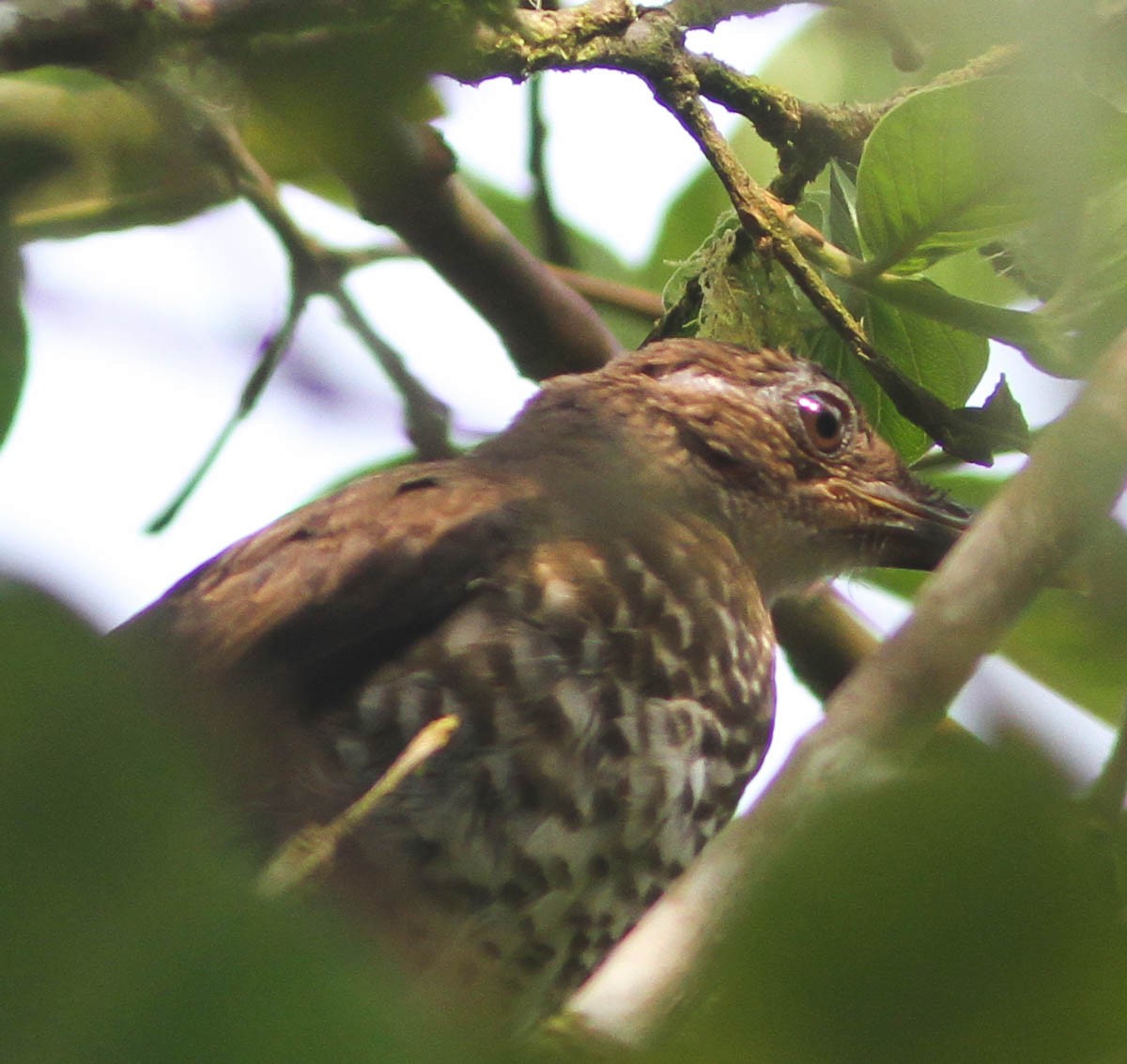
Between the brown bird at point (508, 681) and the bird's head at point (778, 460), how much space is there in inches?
9.7

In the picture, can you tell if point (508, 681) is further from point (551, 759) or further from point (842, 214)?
point (842, 214)

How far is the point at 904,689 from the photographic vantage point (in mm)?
1279

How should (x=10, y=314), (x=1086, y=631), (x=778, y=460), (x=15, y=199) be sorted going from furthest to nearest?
(x=778, y=460) < (x=1086, y=631) < (x=10, y=314) < (x=15, y=199)

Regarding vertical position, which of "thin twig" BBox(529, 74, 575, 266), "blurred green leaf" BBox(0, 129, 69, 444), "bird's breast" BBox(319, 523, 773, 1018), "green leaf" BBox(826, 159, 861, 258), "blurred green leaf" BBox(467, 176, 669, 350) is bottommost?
"bird's breast" BBox(319, 523, 773, 1018)

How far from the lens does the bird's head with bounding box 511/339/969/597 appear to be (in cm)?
398

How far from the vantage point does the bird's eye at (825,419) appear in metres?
3.96

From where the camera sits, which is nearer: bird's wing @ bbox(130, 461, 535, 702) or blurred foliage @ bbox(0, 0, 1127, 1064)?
blurred foliage @ bbox(0, 0, 1127, 1064)

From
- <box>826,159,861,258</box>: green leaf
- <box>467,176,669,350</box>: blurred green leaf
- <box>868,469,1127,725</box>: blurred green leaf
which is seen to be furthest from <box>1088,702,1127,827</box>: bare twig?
<box>467,176,669,350</box>: blurred green leaf

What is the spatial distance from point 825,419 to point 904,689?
2.76 meters

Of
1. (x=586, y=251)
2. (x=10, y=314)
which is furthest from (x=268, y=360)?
(x=586, y=251)

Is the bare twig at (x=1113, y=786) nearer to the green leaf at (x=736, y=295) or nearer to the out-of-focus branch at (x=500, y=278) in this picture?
the green leaf at (x=736, y=295)

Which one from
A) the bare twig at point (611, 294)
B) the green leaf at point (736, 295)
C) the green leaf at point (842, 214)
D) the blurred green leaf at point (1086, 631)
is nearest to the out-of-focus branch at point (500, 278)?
the bare twig at point (611, 294)

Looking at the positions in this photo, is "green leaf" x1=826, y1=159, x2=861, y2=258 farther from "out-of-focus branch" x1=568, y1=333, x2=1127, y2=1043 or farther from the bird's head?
"out-of-focus branch" x1=568, y1=333, x2=1127, y2=1043

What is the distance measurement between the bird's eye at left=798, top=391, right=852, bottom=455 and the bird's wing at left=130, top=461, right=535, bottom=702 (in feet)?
2.82
